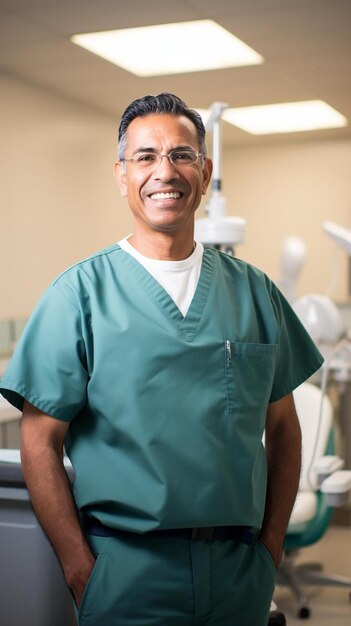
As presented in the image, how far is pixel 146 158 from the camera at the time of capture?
1262 millimetres

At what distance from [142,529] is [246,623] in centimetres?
24

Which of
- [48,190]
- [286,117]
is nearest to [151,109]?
[48,190]

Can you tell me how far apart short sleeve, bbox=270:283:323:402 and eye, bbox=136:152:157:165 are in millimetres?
303

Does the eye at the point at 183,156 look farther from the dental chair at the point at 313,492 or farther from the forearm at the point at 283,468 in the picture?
the dental chair at the point at 313,492

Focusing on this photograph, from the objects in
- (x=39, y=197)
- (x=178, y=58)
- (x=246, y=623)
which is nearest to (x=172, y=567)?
(x=246, y=623)

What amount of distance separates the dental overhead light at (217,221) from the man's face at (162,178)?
0.84 meters

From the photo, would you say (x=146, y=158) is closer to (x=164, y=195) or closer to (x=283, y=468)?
(x=164, y=195)

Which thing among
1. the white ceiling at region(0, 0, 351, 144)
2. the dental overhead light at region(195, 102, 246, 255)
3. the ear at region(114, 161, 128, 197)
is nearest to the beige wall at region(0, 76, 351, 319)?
the white ceiling at region(0, 0, 351, 144)

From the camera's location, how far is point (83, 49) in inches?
84.4

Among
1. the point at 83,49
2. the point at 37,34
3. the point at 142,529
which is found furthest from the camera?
the point at 83,49

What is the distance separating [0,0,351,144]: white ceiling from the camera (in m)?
1.92

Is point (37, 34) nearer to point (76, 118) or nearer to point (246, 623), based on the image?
point (76, 118)

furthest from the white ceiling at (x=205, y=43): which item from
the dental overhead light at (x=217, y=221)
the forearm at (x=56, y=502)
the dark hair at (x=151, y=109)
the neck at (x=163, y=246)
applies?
the forearm at (x=56, y=502)

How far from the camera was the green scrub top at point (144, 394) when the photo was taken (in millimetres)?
1203
